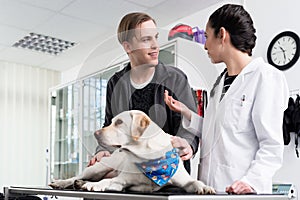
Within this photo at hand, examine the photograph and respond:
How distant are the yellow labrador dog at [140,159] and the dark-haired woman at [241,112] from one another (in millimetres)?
198

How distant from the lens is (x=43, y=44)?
4.26m

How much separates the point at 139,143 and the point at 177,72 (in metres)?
0.13

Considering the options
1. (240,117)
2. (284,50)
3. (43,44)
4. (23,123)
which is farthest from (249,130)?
(23,123)

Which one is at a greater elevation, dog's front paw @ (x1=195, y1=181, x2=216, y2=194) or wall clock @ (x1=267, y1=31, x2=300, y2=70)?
wall clock @ (x1=267, y1=31, x2=300, y2=70)

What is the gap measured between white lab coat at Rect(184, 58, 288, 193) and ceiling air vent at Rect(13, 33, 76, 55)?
10.9 ft

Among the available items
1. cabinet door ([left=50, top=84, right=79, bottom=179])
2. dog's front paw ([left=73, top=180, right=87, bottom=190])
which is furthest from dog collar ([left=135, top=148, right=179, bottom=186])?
cabinet door ([left=50, top=84, right=79, bottom=179])

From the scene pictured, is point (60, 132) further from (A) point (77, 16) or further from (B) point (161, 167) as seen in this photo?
(B) point (161, 167)

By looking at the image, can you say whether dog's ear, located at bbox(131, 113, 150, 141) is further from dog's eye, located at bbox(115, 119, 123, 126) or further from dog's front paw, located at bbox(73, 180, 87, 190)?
dog's front paw, located at bbox(73, 180, 87, 190)

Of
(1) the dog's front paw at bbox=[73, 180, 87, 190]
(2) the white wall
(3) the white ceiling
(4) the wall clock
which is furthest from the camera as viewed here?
(2) the white wall

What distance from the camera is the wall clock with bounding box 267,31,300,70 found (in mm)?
A: 2535

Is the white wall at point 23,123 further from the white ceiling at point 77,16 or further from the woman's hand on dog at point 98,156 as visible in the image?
the woman's hand on dog at point 98,156

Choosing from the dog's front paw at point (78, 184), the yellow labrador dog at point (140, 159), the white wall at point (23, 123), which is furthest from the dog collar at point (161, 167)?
the white wall at point (23, 123)

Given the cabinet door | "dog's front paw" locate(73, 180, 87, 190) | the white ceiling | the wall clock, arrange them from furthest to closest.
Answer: the cabinet door → the white ceiling → the wall clock → "dog's front paw" locate(73, 180, 87, 190)

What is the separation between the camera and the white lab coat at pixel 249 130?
867mm
